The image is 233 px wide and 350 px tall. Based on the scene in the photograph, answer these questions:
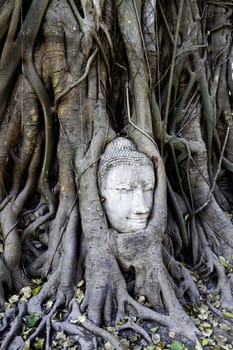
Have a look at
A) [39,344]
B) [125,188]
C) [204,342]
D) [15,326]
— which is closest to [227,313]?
[204,342]

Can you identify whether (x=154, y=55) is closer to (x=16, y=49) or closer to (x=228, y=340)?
(x=16, y=49)

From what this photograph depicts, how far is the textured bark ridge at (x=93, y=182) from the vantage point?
235 centimetres

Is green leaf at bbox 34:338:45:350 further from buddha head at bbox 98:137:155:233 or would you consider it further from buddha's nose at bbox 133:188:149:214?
buddha's nose at bbox 133:188:149:214

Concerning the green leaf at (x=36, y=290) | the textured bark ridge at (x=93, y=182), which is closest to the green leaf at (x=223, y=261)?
the textured bark ridge at (x=93, y=182)

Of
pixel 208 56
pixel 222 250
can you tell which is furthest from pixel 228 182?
pixel 208 56

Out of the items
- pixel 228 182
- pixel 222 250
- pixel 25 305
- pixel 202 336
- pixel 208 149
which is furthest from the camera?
pixel 228 182

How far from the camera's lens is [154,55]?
299 cm

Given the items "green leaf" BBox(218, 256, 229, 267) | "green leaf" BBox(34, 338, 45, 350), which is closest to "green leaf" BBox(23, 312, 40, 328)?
"green leaf" BBox(34, 338, 45, 350)

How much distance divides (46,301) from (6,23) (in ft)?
6.83

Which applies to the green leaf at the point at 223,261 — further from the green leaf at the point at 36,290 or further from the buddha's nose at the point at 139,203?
the green leaf at the point at 36,290

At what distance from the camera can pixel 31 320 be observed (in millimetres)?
2289

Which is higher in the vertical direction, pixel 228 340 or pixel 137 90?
pixel 137 90

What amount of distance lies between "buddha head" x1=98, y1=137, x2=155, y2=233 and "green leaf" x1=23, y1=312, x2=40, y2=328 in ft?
2.61

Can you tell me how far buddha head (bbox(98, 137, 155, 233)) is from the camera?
249 centimetres
